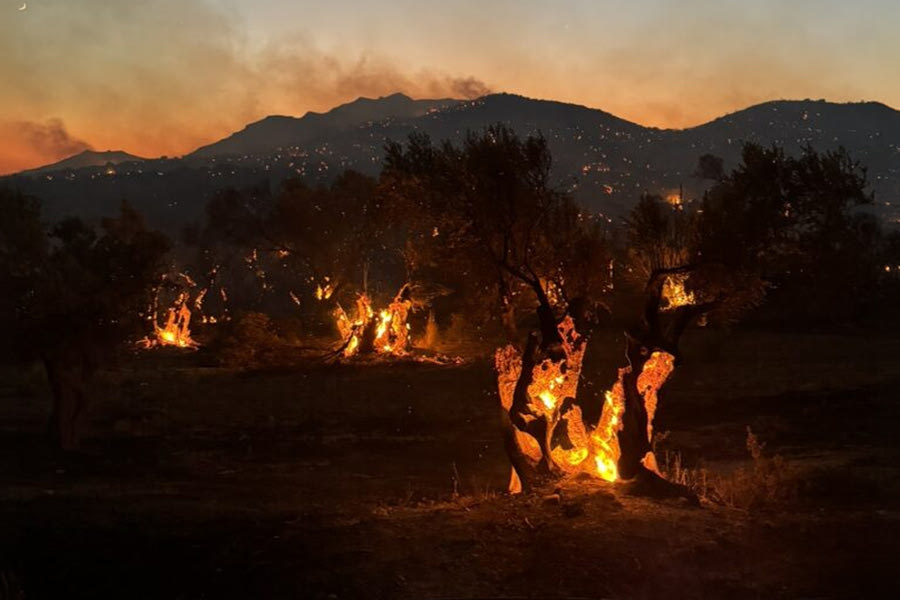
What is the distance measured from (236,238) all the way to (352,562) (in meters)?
49.0

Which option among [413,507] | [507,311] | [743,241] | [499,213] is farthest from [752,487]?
[499,213]

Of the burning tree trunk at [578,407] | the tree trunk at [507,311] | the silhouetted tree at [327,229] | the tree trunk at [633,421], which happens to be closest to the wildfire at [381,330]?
the silhouetted tree at [327,229]

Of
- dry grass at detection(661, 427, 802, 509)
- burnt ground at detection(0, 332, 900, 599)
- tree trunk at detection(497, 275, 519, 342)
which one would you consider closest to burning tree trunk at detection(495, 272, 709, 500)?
tree trunk at detection(497, 275, 519, 342)

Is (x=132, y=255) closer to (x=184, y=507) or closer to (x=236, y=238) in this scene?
(x=184, y=507)

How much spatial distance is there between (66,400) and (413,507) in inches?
456

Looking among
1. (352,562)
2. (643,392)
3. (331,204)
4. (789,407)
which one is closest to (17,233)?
(352,562)

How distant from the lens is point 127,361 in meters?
35.9

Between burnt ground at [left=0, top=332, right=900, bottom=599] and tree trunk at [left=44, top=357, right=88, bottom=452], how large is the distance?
749mm

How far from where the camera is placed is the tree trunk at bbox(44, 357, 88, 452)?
706 inches

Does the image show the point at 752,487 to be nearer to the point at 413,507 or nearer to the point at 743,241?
the point at 743,241

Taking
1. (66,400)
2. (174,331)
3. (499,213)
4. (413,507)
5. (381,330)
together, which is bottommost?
(413,507)

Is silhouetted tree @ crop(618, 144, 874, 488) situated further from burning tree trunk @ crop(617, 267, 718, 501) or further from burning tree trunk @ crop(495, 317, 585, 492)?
burning tree trunk @ crop(495, 317, 585, 492)

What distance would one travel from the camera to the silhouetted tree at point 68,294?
17141mm

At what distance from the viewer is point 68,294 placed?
16.8 meters
